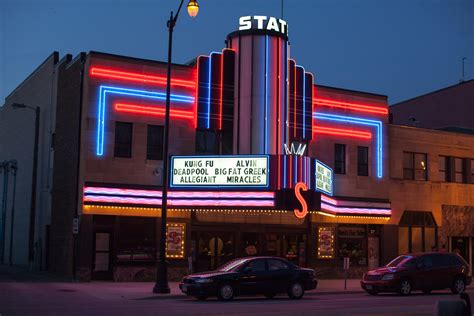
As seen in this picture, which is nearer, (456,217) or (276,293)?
(276,293)

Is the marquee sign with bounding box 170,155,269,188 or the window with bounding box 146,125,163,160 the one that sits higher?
the window with bounding box 146,125,163,160

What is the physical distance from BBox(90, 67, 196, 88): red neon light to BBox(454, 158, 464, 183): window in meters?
17.3

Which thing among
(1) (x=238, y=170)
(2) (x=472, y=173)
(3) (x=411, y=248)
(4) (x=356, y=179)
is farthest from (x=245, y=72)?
(2) (x=472, y=173)

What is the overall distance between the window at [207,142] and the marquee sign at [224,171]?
2358 mm

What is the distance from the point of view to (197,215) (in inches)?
1228

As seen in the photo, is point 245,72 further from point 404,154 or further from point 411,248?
point 411,248

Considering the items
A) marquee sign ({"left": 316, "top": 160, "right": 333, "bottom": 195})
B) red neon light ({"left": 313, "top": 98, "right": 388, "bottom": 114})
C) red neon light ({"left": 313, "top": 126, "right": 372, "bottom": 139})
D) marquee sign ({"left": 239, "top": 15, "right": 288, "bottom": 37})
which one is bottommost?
marquee sign ({"left": 316, "top": 160, "right": 333, "bottom": 195})

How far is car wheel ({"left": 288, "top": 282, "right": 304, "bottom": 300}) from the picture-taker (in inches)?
909

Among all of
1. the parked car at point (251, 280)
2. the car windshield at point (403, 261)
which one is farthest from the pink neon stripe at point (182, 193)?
the car windshield at point (403, 261)

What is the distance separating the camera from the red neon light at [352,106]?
34.7m

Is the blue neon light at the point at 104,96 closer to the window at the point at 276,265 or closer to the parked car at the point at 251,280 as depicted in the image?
the parked car at the point at 251,280

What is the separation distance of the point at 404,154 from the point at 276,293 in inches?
687

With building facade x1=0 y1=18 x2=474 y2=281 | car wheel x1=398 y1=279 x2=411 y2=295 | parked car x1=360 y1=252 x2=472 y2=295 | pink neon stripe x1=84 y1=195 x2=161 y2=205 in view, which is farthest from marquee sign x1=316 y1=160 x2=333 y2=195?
pink neon stripe x1=84 y1=195 x2=161 y2=205

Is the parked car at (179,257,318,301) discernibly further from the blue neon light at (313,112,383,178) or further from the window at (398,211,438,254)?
the window at (398,211,438,254)
